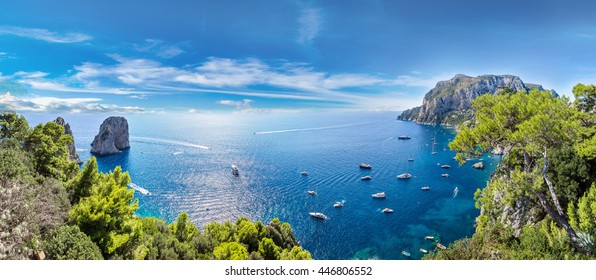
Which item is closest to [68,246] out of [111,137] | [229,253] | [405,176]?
[229,253]

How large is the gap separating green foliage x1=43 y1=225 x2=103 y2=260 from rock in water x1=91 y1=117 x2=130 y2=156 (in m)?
89.3

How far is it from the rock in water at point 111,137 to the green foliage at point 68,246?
3514 inches

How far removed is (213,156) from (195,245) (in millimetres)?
67596

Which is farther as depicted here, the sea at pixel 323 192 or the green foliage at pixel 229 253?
the sea at pixel 323 192

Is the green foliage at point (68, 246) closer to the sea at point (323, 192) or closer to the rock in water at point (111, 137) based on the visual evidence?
the sea at point (323, 192)

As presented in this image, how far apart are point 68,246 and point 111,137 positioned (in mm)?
91196

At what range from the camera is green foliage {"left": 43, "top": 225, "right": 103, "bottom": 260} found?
9.99 metres

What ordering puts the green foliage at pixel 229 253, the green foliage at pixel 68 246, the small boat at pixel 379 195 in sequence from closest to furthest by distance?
the green foliage at pixel 68 246
the green foliage at pixel 229 253
the small boat at pixel 379 195

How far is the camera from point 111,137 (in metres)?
87.6

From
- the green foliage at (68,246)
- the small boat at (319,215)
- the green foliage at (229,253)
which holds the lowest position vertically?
the small boat at (319,215)

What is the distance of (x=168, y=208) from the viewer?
46344 mm

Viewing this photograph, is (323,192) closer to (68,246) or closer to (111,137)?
(68,246)

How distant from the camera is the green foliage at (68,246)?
9.99 meters

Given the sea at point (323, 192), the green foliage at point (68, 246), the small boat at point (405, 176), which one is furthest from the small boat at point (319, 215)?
the green foliage at point (68, 246)
